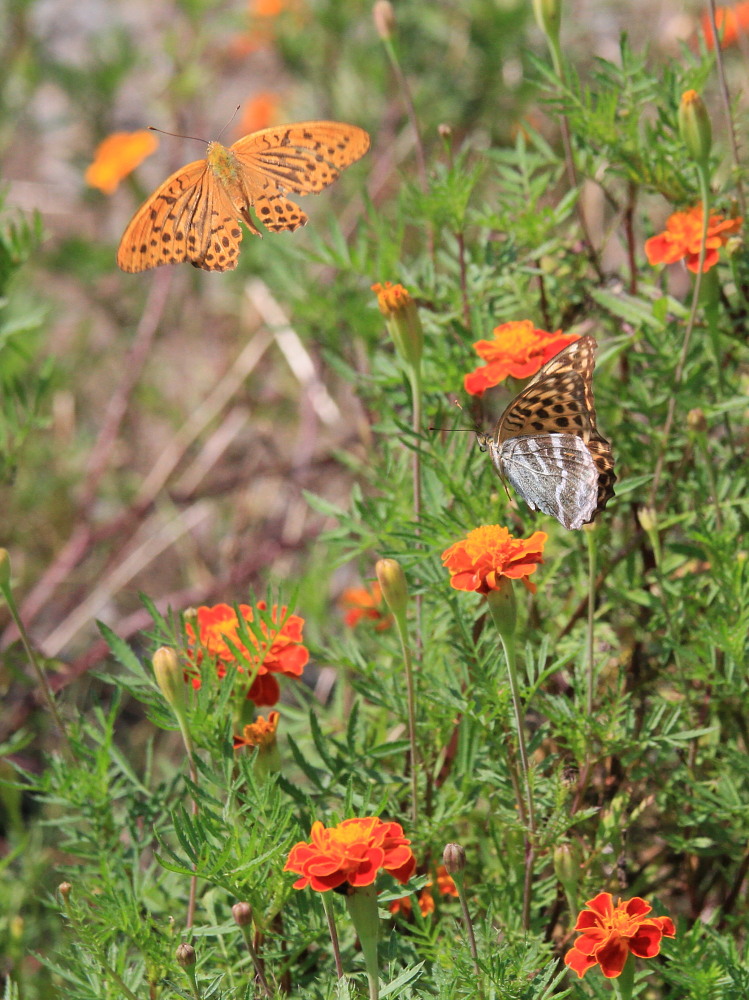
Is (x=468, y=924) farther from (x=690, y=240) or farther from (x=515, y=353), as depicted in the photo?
(x=690, y=240)

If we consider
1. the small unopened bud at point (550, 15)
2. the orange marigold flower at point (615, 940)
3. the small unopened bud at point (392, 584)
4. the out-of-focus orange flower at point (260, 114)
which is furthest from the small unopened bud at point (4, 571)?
the out-of-focus orange flower at point (260, 114)

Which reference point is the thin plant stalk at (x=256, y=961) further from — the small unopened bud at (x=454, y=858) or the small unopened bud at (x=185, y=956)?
the small unopened bud at (x=454, y=858)

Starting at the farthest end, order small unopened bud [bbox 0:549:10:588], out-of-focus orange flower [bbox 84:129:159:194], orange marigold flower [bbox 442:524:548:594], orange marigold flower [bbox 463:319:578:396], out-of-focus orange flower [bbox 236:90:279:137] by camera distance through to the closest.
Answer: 1. out-of-focus orange flower [bbox 236:90:279:137]
2. out-of-focus orange flower [bbox 84:129:159:194]
3. orange marigold flower [bbox 463:319:578:396]
4. small unopened bud [bbox 0:549:10:588]
5. orange marigold flower [bbox 442:524:548:594]

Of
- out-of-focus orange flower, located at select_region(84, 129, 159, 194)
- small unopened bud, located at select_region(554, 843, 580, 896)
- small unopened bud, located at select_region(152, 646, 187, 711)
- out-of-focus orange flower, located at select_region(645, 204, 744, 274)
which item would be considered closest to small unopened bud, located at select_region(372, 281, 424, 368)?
out-of-focus orange flower, located at select_region(645, 204, 744, 274)

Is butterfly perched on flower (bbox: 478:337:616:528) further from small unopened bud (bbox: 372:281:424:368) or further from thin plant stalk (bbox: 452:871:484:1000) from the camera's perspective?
thin plant stalk (bbox: 452:871:484:1000)

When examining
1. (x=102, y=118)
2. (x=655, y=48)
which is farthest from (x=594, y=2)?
(x=102, y=118)

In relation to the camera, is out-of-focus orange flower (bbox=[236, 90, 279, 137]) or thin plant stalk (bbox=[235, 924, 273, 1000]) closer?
thin plant stalk (bbox=[235, 924, 273, 1000])

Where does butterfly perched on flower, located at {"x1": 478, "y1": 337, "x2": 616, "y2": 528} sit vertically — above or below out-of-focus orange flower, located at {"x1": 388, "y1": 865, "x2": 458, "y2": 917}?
above
